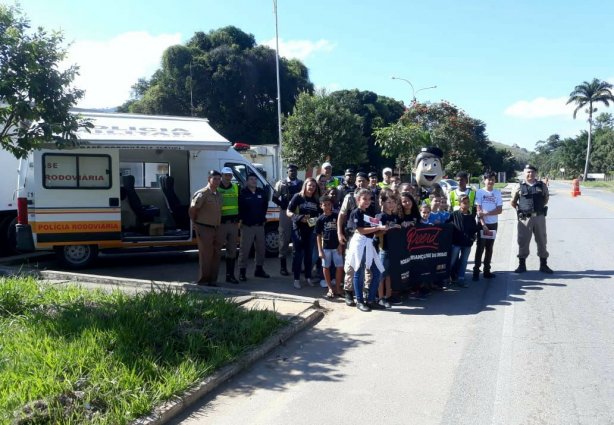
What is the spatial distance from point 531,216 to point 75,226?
330 inches

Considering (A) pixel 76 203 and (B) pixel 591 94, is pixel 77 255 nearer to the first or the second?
(A) pixel 76 203

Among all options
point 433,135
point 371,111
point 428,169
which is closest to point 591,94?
point 371,111

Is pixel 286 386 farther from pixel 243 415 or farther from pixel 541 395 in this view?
pixel 541 395

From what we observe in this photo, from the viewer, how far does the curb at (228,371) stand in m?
4.07

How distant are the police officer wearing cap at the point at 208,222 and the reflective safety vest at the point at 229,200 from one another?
0.26m

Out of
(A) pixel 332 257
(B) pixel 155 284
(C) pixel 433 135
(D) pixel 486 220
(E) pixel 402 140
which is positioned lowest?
(B) pixel 155 284

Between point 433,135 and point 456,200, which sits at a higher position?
point 433,135

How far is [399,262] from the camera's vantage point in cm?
760

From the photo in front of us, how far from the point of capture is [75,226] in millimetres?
9938

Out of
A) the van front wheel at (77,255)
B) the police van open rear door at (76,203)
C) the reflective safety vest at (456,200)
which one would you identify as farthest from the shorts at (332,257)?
the van front wheel at (77,255)

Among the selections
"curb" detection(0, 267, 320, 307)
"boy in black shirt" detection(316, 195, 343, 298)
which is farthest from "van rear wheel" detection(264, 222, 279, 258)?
"boy in black shirt" detection(316, 195, 343, 298)

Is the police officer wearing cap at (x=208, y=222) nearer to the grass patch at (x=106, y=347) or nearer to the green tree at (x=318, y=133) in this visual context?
the grass patch at (x=106, y=347)

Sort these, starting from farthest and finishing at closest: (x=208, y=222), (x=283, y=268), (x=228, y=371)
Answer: (x=283, y=268) < (x=208, y=222) < (x=228, y=371)

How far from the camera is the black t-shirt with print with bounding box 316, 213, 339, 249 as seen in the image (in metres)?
7.86
